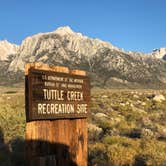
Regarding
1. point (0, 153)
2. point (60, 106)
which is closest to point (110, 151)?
point (0, 153)

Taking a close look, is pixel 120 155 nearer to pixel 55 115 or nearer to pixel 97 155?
pixel 97 155

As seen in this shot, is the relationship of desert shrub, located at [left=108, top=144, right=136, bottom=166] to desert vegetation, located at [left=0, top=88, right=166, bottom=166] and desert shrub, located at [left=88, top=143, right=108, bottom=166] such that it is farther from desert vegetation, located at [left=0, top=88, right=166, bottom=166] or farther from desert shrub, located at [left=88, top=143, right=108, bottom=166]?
desert shrub, located at [left=88, top=143, right=108, bottom=166]

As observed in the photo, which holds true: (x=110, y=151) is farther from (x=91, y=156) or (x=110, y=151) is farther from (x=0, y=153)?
(x=0, y=153)

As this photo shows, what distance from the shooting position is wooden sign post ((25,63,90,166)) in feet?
24.2

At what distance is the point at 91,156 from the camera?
12.1m

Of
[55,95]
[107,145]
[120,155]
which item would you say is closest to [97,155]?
[120,155]

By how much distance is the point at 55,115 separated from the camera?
309 inches

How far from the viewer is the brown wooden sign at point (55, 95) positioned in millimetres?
7336

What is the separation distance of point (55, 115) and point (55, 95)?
15.1 inches

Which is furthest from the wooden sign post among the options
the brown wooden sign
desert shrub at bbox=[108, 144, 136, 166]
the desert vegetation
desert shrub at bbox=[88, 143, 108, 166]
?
desert shrub at bbox=[108, 144, 136, 166]

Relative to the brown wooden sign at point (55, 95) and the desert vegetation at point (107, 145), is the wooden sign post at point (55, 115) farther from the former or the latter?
the desert vegetation at point (107, 145)

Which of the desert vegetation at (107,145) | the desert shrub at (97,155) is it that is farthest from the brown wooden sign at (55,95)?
the desert vegetation at (107,145)

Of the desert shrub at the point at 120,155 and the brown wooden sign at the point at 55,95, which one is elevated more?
the brown wooden sign at the point at 55,95

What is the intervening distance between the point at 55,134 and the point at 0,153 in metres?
4.19
